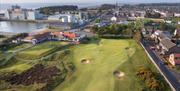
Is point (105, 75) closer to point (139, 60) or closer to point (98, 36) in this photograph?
point (139, 60)

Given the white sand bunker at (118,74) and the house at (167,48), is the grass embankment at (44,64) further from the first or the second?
the house at (167,48)

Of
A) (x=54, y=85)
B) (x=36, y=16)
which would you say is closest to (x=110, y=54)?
(x=54, y=85)

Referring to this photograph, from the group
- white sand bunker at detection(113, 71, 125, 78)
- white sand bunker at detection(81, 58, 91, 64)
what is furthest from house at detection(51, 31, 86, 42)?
white sand bunker at detection(113, 71, 125, 78)

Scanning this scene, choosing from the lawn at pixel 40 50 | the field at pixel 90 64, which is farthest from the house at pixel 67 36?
the field at pixel 90 64

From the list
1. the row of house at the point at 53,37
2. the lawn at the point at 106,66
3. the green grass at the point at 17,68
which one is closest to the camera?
the lawn at the point at 106,66

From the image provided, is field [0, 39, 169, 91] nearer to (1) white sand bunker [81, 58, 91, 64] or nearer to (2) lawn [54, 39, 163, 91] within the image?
(2) lawn [54, 39, 163, 91]

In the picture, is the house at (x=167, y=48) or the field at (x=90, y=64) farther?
the house at (x=167, y=48)
